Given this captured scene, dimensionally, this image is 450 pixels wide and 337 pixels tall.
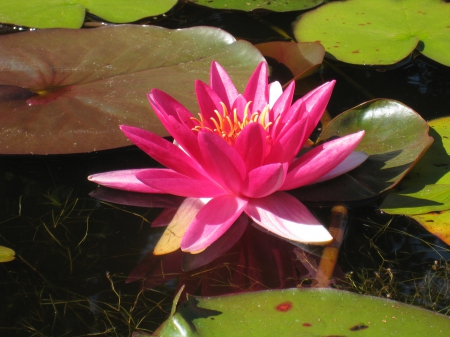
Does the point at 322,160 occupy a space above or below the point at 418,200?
above

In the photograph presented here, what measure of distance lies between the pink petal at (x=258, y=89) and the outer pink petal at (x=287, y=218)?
339 mm

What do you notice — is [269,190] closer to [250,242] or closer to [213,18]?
[250,242]

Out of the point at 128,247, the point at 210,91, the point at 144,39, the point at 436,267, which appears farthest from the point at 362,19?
the point at 128,247

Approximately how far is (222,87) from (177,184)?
1.46 feet

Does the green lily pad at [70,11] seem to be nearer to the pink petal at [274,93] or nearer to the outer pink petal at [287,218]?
the pink petal at [274,93]

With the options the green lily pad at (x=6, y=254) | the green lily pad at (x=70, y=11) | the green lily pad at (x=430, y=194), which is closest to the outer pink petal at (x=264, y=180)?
the green lily pad at (x=430, y=194)

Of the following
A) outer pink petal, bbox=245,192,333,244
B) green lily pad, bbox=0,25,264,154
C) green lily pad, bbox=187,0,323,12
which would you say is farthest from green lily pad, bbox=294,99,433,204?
green lily pad, bbox=187,0,323,12

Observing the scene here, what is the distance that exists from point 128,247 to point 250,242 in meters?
0.42

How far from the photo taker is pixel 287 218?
1587mm

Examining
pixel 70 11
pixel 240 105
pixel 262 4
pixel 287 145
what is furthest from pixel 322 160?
pixel 70 11

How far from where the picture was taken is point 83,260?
1622 millimetres

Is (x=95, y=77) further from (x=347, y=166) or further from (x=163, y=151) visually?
(x=347, y=166)

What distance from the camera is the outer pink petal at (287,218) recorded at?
1514 millimetres

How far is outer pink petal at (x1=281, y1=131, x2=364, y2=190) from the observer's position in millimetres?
1577
